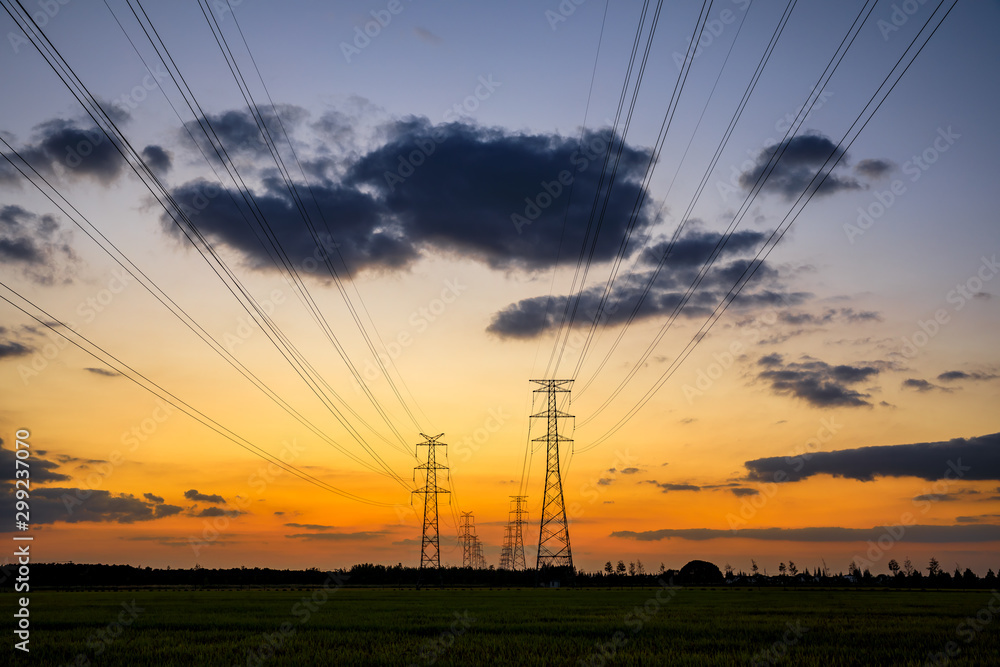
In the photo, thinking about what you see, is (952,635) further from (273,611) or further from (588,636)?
(273,611)

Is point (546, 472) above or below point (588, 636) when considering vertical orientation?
above

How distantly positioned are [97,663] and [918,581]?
7225 inches

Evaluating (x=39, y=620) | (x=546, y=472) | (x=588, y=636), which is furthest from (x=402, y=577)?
(x=588, y=636)

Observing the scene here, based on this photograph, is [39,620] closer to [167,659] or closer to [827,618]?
[167,659]

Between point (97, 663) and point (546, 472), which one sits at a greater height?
point (546, 472)

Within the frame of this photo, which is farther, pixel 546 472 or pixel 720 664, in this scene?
pixel 546 472

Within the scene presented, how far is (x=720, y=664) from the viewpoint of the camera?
20.5 m

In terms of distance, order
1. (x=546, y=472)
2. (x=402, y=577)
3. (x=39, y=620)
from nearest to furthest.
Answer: (x=39, y=620) < (x=546, y=472) < (x=402, y=577)

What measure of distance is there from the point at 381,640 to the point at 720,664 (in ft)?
46.3

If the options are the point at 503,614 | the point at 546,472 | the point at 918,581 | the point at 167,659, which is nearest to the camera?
the point at 167,659

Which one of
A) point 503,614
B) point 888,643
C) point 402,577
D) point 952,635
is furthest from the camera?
point 402,577

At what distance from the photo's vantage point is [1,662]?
2081 cm

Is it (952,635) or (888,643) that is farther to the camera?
(952,635)

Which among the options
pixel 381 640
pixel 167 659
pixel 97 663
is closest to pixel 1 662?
pixel 97 663
